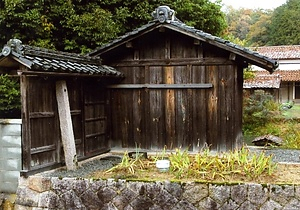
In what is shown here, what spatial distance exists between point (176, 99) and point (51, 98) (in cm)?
345

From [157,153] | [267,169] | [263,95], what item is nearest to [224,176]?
[267,169]

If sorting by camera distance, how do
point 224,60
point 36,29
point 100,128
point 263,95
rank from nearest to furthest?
point 224,60 < point 100,128 < point 36,29 < point 263,95

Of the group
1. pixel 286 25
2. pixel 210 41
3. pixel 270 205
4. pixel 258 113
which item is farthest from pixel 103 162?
pixel 286 25

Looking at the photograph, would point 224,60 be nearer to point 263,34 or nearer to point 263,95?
point 263,95

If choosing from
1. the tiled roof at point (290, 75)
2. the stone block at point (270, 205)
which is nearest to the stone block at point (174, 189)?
the stone block at point (270, 205)

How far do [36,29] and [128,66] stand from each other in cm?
459

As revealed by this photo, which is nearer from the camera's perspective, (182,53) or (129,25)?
(182,53)

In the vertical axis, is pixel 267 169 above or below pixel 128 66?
below

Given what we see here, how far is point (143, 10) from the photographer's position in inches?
591

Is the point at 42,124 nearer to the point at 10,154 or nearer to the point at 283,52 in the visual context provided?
the point at 10,154

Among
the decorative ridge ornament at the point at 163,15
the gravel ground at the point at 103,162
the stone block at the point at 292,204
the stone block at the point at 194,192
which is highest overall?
the decorative ridge ornament at the point at 163,15

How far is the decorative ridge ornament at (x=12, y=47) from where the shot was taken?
23.5 ft

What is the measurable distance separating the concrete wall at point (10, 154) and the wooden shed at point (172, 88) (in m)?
3.48

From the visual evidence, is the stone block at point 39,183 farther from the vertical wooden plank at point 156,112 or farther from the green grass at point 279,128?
the green grass at point 279,128
